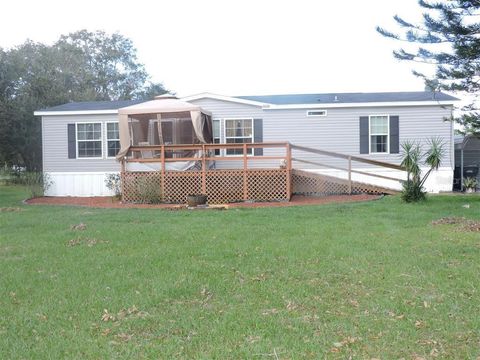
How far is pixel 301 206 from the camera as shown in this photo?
12.6 metres

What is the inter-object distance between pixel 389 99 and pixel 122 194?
915cm

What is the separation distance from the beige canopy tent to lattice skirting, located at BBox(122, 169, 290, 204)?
101 centimetres

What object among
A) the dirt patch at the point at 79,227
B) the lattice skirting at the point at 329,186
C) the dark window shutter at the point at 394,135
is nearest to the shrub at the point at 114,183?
the lattice skirting at the point at 329,186

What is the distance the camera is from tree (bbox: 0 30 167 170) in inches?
1049

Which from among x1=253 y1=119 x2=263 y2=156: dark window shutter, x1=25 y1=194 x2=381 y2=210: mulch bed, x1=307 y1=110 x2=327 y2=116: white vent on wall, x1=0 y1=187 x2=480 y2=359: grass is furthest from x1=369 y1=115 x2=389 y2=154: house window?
x1=0 y1=187 x2=480 y2=359: grass

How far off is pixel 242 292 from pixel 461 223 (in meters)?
5.75

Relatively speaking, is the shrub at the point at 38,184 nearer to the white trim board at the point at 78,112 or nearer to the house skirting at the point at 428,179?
the white trim board at the point at 78,112

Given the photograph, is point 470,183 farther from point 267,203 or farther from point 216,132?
point 216,132

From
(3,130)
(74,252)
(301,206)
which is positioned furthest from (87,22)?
(74,252)

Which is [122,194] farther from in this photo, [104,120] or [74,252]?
[74,252]

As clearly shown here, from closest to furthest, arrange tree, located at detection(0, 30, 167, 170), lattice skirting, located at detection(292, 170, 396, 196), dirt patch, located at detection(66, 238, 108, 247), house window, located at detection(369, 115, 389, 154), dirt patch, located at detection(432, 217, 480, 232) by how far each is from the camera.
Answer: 1. dirt patch, located at detection(66, 238, 108, 247)
2. dirt patch, located at detection(432, 217, 480, 232)
3. lattice skirting, located at detection(292, 170, 396, 196)
4. house window, located at detection(369, 115, 389, 154)
5. tree, located at detection(0, 30, 167, 170)

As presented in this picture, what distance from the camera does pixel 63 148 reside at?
17906 millimetres

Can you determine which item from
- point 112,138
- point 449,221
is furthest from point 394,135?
point 112,138

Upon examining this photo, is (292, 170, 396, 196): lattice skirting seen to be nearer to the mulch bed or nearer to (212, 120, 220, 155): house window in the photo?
the mulch bed
